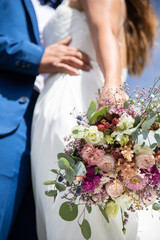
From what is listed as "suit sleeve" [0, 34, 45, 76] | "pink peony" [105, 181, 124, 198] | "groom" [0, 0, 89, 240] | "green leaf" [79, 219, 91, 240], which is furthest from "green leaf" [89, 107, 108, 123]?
"suit sleeve" [0, 34, 45, 76]

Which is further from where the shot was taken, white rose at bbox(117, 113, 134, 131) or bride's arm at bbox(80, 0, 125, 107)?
bride's arm at bbox(80, 0, 125, 107)

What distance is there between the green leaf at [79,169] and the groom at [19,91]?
0.47 meters

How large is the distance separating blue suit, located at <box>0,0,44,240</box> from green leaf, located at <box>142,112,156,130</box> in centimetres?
64

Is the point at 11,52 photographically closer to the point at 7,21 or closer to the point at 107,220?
the point at 7,21

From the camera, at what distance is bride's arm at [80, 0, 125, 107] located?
3.28ft

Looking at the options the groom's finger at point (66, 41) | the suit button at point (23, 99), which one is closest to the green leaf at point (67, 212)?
the suit button at point (23, 99)

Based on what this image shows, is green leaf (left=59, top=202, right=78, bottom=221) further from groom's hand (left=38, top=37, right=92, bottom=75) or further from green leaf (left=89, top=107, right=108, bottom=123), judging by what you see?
groom's hand (left=38, top=37, right=92, bottom=75)

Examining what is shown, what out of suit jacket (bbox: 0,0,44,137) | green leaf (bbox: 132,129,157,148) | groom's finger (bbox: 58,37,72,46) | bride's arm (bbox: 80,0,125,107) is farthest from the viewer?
groom's finger (bbox: 58,37,72,46)

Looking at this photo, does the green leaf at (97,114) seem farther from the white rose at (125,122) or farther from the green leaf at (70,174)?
the green leaf at (70,174)

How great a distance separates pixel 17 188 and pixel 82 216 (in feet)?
1.23

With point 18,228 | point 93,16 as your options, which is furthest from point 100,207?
point 93,16

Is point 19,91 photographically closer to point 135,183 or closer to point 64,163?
point 64,163

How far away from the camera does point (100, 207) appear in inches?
31.5

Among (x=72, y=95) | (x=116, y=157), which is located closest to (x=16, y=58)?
(x=72, y=95)
